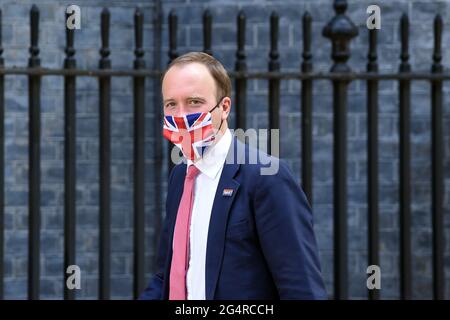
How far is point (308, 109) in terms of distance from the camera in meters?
5.91

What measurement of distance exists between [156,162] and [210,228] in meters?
5.10

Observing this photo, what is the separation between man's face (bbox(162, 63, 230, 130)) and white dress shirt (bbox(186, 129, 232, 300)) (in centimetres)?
10

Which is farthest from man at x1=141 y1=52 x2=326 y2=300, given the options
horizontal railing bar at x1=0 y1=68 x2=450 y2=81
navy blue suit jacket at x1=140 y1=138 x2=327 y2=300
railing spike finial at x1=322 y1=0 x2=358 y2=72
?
railing spike finial at x1=322 y1=0 x2=358 y2=72

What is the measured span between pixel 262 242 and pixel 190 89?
452 millimetres

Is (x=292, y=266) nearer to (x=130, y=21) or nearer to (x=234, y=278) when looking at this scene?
(x=234, y=278)

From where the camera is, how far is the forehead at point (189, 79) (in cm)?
293

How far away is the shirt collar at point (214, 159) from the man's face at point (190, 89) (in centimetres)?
8

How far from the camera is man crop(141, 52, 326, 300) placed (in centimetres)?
289

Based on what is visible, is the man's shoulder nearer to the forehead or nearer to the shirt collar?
the shirt collar

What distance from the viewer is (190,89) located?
2.95 m

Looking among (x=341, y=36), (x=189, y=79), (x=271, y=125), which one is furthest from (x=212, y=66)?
(x=341, y=36)

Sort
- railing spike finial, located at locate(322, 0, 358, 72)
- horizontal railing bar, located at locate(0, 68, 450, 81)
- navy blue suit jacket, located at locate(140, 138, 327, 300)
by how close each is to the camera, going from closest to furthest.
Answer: navy blue suit jacket, located at locate(140, 138, 327, 300)
horizontal railing bar, located at locate(0, 68, 450, 81)
railing spike finial, located at locate(322, 0, 358, 72)

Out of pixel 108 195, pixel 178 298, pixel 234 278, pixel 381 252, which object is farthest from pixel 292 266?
pixel 381 252

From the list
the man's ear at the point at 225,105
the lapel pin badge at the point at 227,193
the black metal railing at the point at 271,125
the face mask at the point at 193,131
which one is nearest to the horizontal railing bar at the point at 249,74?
the black metal railing at the point at 271,125
